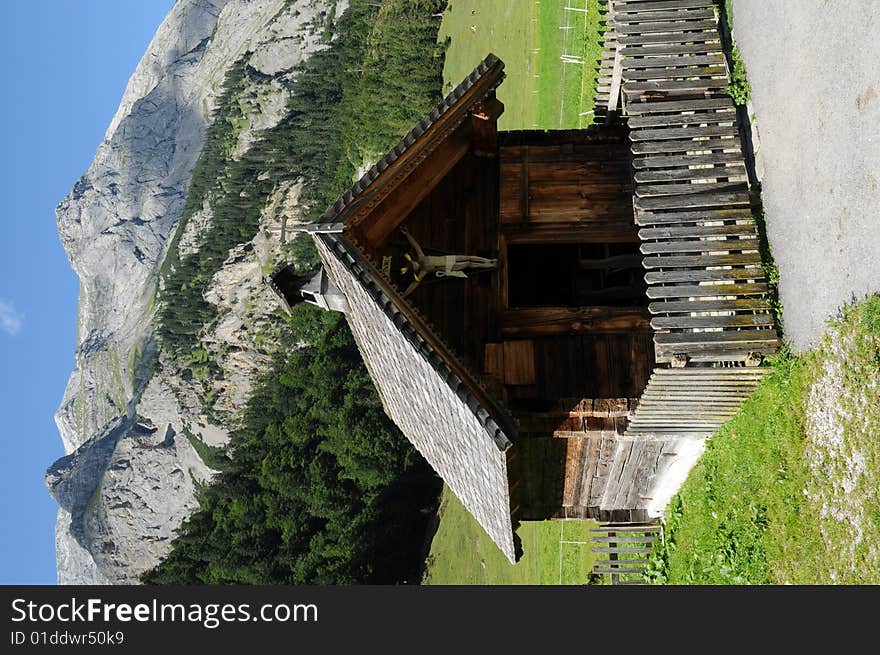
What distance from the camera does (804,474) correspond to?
523 inches

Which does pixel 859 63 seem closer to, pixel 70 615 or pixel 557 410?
pixel 557 410

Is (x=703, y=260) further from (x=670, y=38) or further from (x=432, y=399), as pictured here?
(x=432, y=399)

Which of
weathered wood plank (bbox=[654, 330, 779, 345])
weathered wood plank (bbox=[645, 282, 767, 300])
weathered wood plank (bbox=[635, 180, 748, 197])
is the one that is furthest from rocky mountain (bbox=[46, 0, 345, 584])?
weathered wood plank (bbox=[654, 330, 779, 345])

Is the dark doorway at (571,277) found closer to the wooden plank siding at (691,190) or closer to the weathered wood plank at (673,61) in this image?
the wooden plank siding at (691,190)

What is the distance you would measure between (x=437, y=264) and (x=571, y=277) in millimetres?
6647

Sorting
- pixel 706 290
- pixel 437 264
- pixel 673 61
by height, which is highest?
pixel 673 61

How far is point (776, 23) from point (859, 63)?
12.2ft

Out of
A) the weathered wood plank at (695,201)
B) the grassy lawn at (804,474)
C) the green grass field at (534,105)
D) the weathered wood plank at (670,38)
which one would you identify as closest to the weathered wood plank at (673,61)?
the weathered wood plank at (670,38)

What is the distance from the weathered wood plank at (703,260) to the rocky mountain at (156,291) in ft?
225

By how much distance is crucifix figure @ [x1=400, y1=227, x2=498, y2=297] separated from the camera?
57.7 ft

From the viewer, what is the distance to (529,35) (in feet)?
165

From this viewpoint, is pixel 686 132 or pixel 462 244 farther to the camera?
pixel 462 244

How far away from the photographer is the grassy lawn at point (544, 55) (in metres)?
37.8

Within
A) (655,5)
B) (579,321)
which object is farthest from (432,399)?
(655,5)
